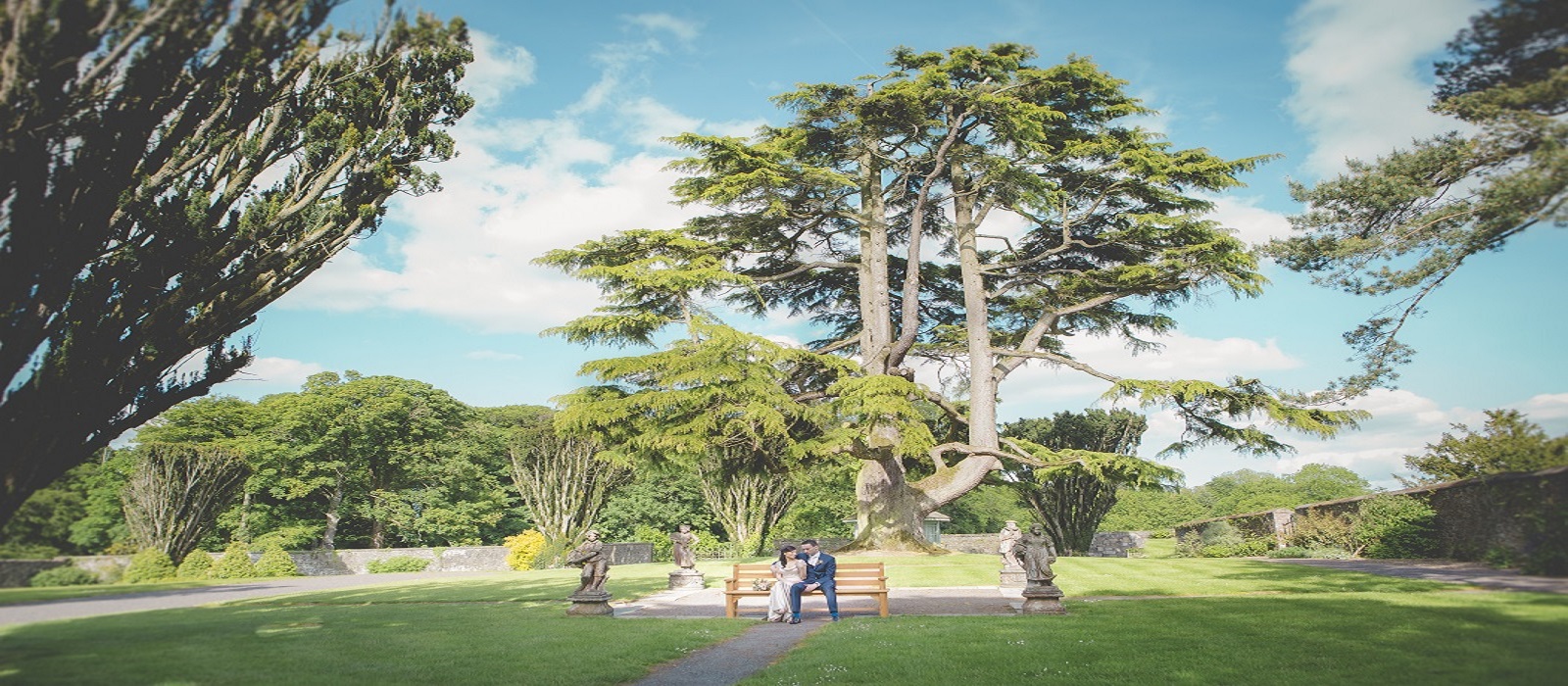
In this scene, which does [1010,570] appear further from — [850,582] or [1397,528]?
[1397,528]

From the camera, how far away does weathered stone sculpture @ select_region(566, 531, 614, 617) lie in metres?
11.8

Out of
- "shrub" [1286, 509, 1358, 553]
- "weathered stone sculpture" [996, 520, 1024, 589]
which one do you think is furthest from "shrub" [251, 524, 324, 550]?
"shrub" [1286, 509, 1358, 553]

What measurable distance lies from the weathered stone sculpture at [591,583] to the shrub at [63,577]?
587 centimetres

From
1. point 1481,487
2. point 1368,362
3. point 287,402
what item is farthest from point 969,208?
point 287,402

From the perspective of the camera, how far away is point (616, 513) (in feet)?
138

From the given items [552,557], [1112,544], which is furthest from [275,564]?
[1112,544]

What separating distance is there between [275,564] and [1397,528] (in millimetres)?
32035

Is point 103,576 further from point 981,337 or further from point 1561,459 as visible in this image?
point 981,337

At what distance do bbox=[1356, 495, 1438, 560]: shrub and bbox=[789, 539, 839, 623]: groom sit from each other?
12.4 m

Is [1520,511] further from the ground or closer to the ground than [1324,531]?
further from the ground

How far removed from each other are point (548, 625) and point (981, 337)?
15102 millimetres

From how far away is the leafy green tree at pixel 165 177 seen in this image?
19.8 ft

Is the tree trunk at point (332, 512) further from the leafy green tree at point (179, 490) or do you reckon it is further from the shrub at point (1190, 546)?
the shrub at point (1190, 546)

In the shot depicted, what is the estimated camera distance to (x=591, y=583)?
12016 millimetres
